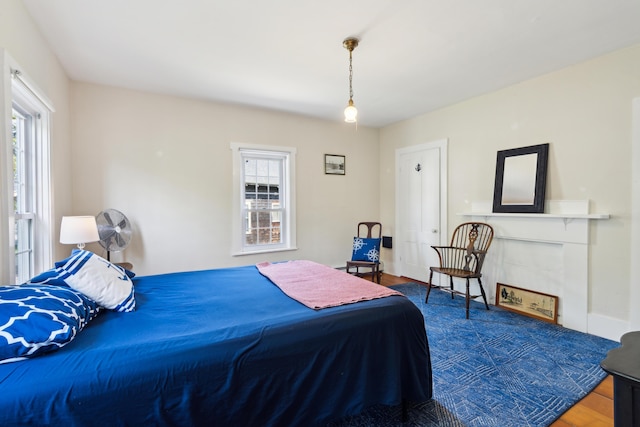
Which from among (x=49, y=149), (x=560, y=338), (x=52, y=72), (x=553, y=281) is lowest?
(x=560, y=338)

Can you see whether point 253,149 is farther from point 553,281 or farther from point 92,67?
point 553,281

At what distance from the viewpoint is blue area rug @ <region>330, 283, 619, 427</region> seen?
5.72 feet

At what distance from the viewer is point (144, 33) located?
93.2 inches

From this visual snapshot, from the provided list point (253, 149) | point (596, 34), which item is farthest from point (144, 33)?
point (596, 34)

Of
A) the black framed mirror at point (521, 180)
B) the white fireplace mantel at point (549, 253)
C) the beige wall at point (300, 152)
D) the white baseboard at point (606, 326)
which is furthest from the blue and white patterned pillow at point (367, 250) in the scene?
the white baseboard at point (606, 326)

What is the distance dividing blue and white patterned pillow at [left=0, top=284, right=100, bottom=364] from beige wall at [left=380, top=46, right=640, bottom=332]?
13.1ft

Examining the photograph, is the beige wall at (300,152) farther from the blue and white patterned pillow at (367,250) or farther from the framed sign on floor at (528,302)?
the blue and white patterned pillow at (367,250)

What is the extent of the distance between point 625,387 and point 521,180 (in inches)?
118

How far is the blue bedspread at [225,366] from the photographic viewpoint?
3.45 feet

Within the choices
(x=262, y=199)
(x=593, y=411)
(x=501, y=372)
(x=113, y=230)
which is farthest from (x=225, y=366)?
(x=262, y=199)

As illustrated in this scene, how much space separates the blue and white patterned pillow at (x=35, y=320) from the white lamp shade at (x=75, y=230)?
4.78ft

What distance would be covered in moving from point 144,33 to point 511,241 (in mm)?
4198

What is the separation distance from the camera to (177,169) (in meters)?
3.71

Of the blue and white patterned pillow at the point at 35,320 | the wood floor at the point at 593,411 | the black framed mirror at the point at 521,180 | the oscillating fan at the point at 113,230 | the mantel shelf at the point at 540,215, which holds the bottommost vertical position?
the wood floor at the point at 593,411
